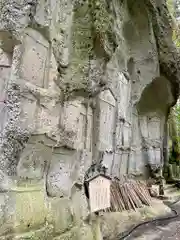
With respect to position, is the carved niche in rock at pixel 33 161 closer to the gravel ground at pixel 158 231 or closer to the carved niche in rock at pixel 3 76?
the carved niche in rock at pixel 3 76

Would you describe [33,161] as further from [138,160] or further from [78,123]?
[138,160]

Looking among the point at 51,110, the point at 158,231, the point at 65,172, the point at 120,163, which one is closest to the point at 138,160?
the point at 120,163

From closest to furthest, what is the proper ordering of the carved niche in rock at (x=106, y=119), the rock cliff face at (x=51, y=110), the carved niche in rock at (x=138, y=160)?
1. the rock cliff face at (x=51, y=110)
2. the carved niche in rock at (x=106, y=119)
3. the carved niche in rock at (x=138, y=160)

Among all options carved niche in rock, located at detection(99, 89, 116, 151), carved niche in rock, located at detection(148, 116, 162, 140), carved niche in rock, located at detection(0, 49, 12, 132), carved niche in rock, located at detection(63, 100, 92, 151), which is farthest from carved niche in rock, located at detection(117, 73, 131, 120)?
carved niche in rock, located at detection(0, 49, 12, 132)

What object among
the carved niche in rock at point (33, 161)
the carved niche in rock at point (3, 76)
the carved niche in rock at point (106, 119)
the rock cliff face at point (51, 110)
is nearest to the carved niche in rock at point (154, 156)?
the carved niche in rock at point (106, 119)

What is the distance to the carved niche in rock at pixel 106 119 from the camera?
3.60m

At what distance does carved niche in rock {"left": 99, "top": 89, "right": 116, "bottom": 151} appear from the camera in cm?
360

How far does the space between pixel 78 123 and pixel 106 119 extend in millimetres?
1121

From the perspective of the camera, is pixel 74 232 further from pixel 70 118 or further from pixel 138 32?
pixel 138 32

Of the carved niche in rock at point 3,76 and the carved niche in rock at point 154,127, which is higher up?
the carved niche in rock at point 154,127

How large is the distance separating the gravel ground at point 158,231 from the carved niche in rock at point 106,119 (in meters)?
1.41

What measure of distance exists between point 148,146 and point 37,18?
5.23 meters

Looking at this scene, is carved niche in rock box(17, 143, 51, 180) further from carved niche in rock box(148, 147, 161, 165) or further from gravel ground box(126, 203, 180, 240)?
carved niche in rock box(148, 147, 161, 165)

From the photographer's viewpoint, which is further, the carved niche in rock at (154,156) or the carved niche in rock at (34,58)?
the carved niche in rock at (154,156)
